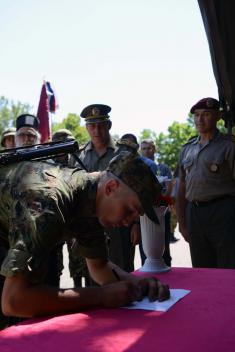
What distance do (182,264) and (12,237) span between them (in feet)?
14.3

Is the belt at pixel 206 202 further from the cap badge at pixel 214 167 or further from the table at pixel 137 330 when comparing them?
the table at pixel 137 330

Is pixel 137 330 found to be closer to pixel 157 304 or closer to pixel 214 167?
pixel 157 304

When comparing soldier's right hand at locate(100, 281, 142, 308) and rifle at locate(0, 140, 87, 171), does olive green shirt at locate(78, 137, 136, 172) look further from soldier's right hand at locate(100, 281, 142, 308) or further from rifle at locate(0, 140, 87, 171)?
soldier's right hand at locate(100, 281, 142, 308)

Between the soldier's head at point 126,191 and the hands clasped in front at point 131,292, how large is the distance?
0.23 metres

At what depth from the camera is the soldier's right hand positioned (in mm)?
1435

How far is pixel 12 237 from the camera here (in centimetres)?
132

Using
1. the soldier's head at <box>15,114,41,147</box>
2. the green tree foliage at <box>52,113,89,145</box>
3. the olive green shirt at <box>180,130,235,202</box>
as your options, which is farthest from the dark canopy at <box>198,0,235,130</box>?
the green tree foliage at <box>52,113,89,145</box>

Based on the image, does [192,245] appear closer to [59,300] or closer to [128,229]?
[128,229]

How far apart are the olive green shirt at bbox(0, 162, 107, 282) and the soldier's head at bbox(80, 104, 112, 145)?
74.0 inches

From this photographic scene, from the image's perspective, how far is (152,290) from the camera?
1.53 m

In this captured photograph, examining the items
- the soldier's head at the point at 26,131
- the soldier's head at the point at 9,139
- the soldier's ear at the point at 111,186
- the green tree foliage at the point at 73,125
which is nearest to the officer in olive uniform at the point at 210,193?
the soldier's head at the point at 26,131

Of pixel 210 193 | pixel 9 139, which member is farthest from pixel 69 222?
pixel 9 139

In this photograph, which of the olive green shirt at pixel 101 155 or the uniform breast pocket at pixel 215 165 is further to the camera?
the olive green shirt at pixel 101 155

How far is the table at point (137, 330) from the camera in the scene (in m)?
1.08
